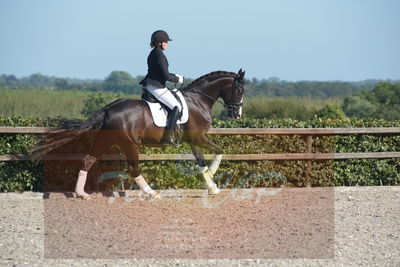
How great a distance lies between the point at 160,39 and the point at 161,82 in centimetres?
66

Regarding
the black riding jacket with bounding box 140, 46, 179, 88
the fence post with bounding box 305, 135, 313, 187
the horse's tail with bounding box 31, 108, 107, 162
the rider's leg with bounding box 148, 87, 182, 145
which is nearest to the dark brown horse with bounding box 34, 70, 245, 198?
the horse's tail with bounding box 31, 108, 107, 162

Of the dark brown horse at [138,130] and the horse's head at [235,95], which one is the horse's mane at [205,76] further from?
the horse's head at [235,95]

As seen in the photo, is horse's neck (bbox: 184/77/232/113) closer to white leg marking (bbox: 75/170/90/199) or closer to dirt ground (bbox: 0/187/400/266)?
dirt ground (bbox: 0/187/400/266)

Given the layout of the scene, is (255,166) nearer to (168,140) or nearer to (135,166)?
(168,140)

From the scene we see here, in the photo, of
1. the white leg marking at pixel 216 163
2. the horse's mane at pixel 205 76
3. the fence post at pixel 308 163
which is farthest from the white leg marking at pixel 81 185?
the fence post at pixel 308 163

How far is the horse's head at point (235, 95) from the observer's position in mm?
9656

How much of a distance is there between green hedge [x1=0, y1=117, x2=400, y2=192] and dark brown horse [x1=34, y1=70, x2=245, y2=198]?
2.27ft

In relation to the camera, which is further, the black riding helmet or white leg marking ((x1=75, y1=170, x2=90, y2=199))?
the black riding helmet

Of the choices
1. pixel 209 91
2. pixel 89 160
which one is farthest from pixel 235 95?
pixel 89 160

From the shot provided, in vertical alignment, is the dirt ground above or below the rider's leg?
below

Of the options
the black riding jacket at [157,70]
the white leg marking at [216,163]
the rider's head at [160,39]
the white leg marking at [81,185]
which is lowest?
the white leg marking at [81,185]

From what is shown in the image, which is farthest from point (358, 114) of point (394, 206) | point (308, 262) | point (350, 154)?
point (308, 262)

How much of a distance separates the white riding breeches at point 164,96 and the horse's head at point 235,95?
108cm

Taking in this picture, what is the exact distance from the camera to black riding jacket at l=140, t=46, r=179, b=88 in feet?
29.2
